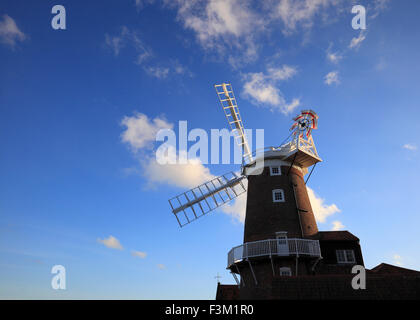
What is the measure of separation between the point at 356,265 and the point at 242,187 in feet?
37.8

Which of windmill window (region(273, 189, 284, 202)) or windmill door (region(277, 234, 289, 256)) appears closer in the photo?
windmill door (region(277, 234, 289, 256))

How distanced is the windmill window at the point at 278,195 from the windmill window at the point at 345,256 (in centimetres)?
603

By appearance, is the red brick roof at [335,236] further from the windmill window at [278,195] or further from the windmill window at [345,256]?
the windmill window at [278,195]

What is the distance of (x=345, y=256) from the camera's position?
70.3 feet

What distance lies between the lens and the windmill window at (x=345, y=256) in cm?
2127

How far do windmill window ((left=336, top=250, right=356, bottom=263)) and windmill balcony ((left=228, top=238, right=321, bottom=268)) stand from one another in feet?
11.2

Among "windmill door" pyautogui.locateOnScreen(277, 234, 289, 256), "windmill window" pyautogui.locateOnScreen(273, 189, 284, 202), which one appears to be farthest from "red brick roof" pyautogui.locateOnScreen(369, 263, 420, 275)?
"windmill window" pyautogui.locateOnScreen(273, 189, 284, 202)

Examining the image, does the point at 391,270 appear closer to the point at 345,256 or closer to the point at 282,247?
the point at 345,256

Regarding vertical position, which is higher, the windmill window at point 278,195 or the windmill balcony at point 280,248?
the windmill window at point 278,195

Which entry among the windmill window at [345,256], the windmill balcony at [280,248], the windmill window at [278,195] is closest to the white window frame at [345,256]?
the windmill window at [345,256]

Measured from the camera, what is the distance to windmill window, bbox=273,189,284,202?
22.1 meters

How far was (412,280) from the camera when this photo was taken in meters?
14.1

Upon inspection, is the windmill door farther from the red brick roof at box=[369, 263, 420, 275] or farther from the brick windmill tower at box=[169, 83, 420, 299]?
the red brick roof at box=[369, 263, 420, 275]
